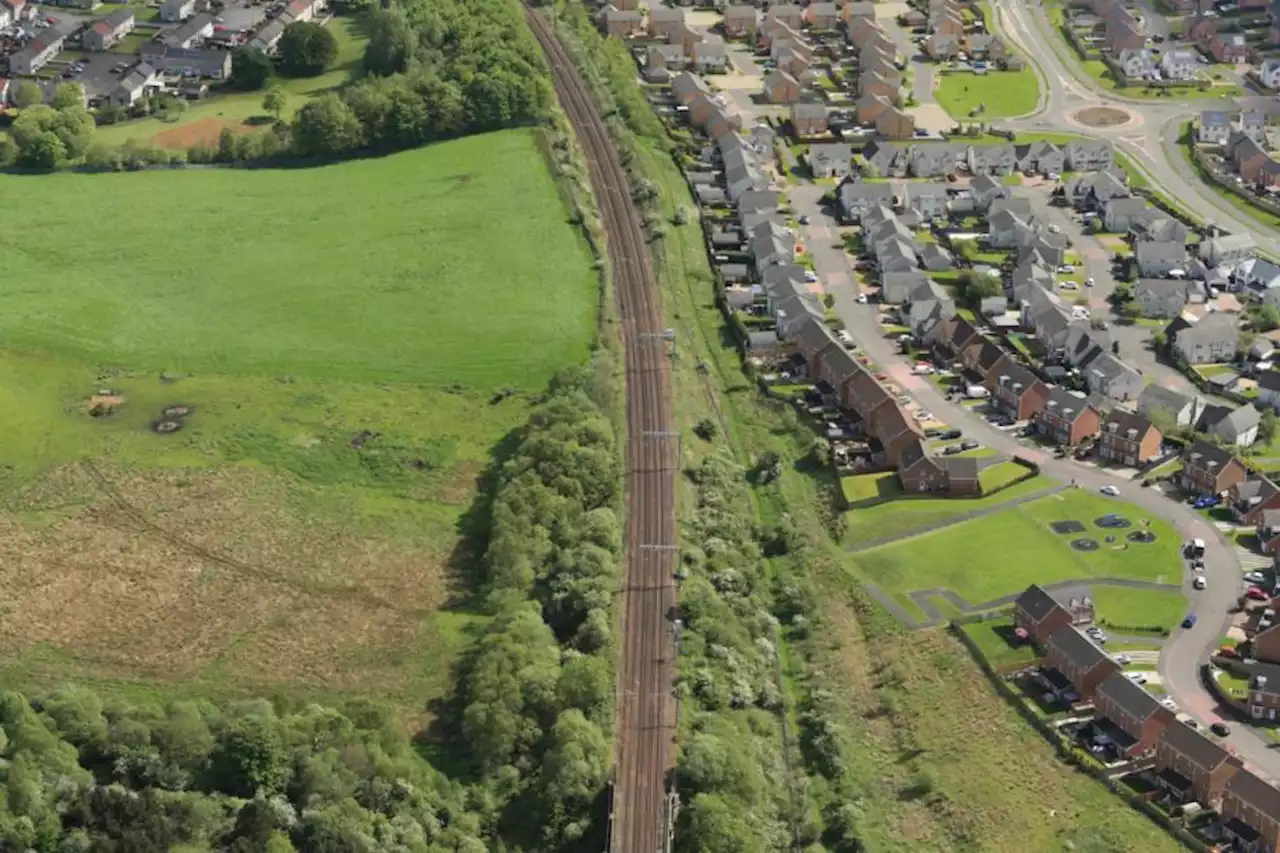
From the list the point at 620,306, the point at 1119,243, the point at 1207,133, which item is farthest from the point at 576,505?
the point at 1207,133

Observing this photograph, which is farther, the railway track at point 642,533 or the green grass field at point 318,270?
the green grass field at point 318,270

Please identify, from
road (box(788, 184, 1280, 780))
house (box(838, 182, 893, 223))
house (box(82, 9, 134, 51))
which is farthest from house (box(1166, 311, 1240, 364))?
house (box(82, 9, 134, 51))

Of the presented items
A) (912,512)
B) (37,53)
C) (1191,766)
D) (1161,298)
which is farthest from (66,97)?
(1191,766)

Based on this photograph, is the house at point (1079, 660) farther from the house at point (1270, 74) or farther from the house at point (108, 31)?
the house at point (108, 31)

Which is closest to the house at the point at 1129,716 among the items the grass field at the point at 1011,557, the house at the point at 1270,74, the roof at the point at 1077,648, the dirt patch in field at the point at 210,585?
the roof at the point at 1077,648

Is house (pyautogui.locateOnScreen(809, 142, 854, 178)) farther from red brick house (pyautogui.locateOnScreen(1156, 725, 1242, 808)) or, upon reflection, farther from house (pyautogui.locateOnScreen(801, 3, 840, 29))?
red brick house (pyautogui.locateOnScreen(1156, 725, 1242, 808))

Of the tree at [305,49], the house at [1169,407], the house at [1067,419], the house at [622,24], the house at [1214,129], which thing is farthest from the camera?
the house at [622,24]
